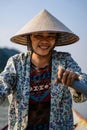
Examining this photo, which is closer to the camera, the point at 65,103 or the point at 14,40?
the point at 65,103

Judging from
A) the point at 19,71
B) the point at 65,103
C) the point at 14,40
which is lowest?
the point at 65,103

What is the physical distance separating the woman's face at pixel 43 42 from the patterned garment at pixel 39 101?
0.17 m

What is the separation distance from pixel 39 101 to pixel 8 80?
0.24 meters

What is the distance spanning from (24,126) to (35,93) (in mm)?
235

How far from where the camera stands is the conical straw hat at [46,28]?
242cm

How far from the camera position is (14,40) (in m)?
2.86

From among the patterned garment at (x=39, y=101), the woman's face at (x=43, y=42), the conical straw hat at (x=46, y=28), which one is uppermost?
the conical straw hat at (x=46, y=28)

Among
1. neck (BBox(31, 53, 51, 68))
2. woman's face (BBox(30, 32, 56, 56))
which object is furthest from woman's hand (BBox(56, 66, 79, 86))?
neck (BBox(31, 53, 51, 68))

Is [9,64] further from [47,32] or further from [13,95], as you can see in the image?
[47,32]

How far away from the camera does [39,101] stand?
2393 mm

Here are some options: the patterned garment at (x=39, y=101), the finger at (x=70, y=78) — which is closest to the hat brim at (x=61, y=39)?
the patterned garment at (x=39, y=101)

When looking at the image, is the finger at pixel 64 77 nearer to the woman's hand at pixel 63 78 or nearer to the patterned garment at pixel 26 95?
the woman's hand at pixel 63 78

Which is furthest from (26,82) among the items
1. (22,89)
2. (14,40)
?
(14,40)

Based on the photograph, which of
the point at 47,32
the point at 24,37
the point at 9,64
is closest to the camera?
the point at 47,32
